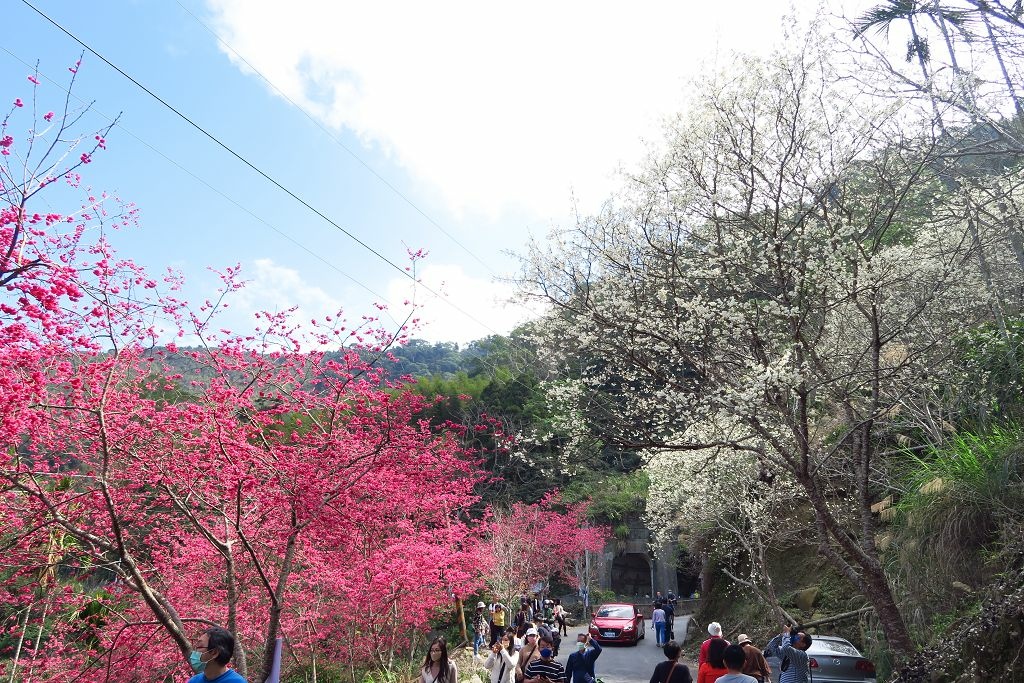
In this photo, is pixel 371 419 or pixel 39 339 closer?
pixel 39 339

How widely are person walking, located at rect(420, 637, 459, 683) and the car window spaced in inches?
233

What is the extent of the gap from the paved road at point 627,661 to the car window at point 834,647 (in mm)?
3247

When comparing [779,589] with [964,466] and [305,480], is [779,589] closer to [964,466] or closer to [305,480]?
[964,466]

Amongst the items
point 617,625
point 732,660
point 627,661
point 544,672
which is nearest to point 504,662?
point 544,672

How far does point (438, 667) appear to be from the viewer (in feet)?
21.4

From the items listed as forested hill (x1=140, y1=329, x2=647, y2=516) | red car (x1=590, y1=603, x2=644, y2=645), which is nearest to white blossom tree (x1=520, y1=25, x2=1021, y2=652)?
red car (x1=590, y1=603, x2=644, y2=645)

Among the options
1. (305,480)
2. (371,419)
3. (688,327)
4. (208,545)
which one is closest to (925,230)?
(688,327)

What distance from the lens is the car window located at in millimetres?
9430

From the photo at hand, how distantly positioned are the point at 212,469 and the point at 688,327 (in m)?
6.11

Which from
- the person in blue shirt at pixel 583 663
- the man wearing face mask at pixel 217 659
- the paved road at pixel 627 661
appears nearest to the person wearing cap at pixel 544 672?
the person in blue shirt at pixel 583 663

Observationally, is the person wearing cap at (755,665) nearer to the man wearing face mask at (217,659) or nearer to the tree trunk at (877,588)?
the tree trunk at (877,588)

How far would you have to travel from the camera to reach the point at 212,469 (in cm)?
723

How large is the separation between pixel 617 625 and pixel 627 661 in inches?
128

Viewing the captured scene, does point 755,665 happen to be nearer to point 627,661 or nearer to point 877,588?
point 877,588
